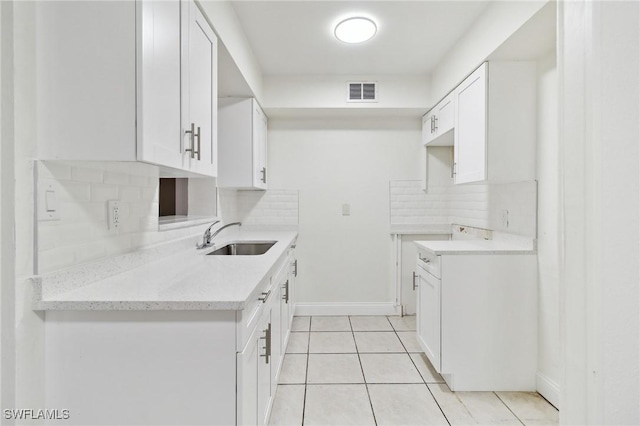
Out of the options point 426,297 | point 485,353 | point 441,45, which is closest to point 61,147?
point 426,297

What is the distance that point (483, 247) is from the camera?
92.9 inches

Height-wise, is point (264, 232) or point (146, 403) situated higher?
point (264, 232)

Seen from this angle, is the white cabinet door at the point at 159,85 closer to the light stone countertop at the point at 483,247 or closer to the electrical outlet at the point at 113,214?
the electrical outlet at the point at 113,214

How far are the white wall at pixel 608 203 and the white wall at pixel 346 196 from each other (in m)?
2.98

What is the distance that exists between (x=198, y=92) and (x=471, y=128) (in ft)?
6.14

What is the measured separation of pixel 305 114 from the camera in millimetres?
3592

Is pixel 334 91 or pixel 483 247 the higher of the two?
pixel 334 91

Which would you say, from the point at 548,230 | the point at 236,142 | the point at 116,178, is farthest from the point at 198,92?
the point at 548,230

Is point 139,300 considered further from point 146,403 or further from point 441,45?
point 441,45

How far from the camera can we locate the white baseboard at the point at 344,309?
3.71 metres

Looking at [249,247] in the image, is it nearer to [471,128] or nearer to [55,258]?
[55,258]

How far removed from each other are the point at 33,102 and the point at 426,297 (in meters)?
2.41

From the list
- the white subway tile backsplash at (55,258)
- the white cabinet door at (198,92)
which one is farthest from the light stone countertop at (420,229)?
the white subway tile backsplash at (55,258)

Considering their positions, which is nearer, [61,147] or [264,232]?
[61,147]
